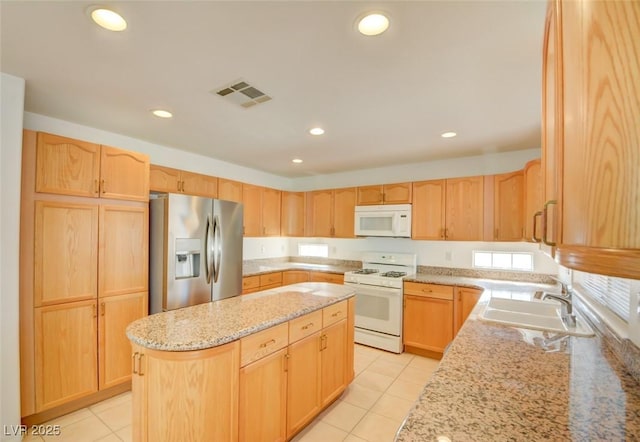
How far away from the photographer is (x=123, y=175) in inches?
99.7

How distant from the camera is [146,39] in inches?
56.9

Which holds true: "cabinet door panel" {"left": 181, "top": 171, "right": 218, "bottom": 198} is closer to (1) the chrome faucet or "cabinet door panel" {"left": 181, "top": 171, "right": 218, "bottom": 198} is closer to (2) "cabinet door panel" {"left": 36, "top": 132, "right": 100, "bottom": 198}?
(2) "cabinet door panel" {"left": 36, "top": 132, "right": 100, "bottom": 198}

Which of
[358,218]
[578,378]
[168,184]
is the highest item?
[168,184]

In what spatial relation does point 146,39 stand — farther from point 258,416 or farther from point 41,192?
point 258,416

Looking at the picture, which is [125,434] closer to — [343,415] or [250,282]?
[343,415]

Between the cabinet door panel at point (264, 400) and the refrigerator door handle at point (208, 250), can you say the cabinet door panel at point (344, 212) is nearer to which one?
the refrigerator door handle at point (208, 250)

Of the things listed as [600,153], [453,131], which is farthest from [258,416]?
[453,131]

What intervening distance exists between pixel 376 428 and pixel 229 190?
3077 mm

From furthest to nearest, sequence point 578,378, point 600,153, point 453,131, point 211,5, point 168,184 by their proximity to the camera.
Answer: point 168,184, point 453,131, point 211,5, point 578,378, point 600,153

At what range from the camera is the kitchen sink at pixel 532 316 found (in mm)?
1622

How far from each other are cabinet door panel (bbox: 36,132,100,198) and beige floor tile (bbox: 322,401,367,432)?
2642 millimetres

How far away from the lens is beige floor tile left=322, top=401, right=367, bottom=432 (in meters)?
2.14

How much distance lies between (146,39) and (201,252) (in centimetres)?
197

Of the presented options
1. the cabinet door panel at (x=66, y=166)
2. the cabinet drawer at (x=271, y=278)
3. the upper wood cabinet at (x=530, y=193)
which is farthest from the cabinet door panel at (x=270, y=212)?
the upper wood cabinet at (x=530, y=193)
